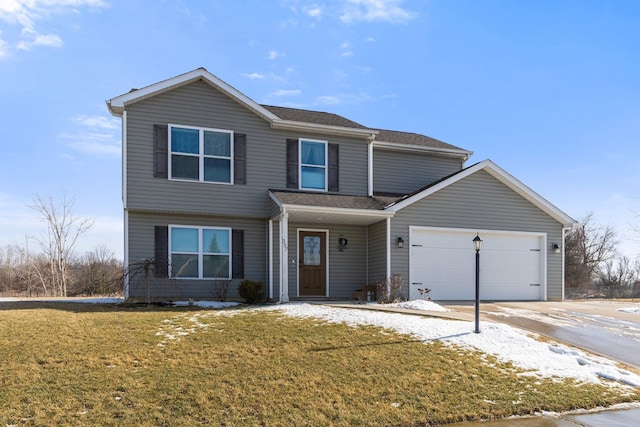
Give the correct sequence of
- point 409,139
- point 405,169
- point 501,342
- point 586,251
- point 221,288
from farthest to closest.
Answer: point 586,251
point 409,139
point 405,169
point 221,288
point 501,342

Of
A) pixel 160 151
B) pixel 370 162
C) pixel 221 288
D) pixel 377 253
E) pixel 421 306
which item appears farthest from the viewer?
pixel 370 162

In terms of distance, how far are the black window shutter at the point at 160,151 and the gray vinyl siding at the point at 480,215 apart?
7102 mm

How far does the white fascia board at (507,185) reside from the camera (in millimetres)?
15344

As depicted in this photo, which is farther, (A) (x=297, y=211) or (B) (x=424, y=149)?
(B) (x=424, y=149)

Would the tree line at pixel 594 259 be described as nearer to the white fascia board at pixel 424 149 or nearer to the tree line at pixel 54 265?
the white fascia board at pixel 424 149

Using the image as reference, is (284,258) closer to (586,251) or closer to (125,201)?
(125,201)

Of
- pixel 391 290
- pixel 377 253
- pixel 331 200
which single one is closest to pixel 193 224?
pixel 331 200

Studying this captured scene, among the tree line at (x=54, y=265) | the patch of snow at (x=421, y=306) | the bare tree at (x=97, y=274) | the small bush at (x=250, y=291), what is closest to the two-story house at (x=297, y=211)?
the small bush at (x=250, y=291)

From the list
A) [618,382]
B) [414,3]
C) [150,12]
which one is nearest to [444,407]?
[618,382]

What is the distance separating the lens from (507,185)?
16.5 meters

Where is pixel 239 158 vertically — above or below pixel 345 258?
above

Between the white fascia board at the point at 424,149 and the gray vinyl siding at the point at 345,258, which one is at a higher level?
the white fascia board at the point at 424,149

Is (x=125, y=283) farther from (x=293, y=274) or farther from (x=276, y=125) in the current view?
(x=276, y=125)

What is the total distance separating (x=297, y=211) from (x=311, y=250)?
7.57 ft
